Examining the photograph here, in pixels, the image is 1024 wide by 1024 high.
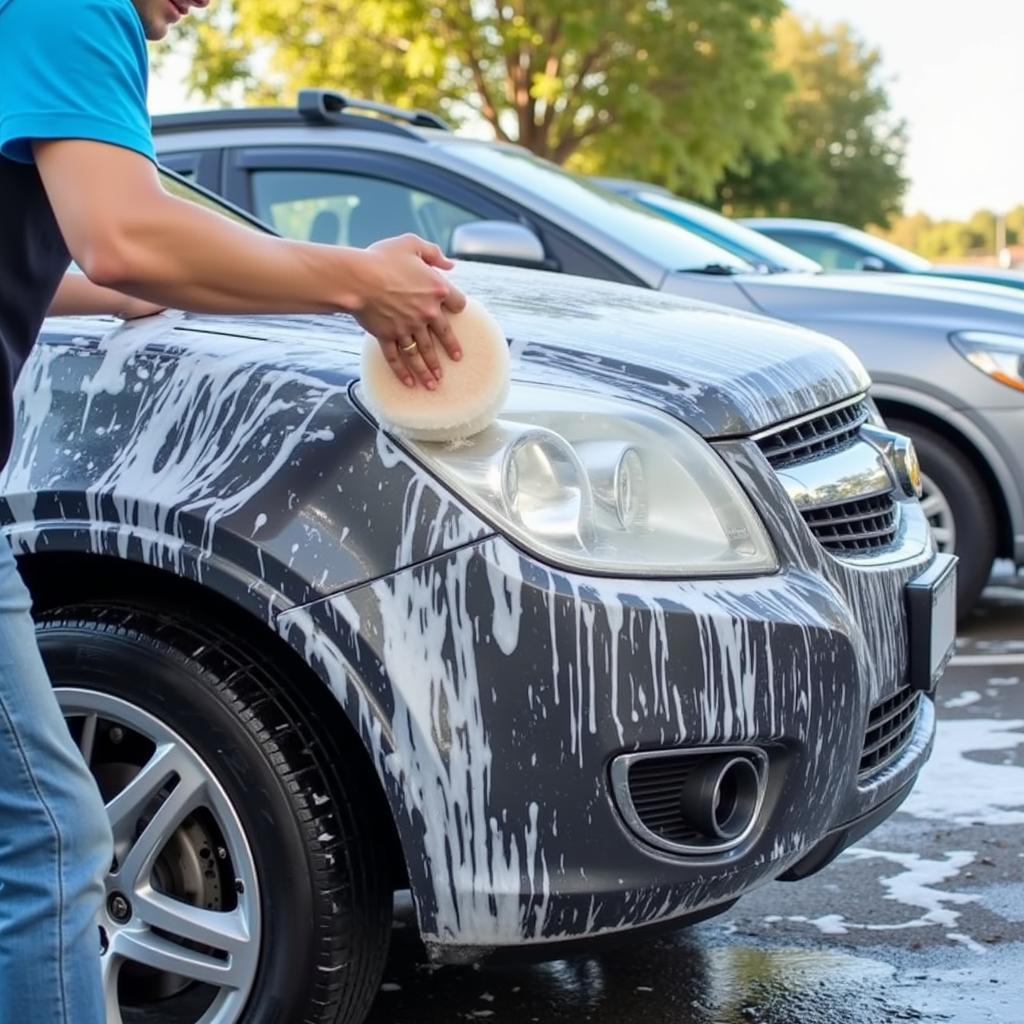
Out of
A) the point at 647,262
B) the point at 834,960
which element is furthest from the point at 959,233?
the point at 834,960

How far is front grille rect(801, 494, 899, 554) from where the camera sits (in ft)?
8.55

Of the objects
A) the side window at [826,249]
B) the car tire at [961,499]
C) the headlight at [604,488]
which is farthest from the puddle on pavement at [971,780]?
the side window at [826,249]

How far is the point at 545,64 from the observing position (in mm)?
24688

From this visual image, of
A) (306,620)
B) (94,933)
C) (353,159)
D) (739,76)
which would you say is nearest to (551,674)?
(306,620)

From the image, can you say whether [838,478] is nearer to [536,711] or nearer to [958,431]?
[536,711]

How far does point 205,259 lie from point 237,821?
82 cm

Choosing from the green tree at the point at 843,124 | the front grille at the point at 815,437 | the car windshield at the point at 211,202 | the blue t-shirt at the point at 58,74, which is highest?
the green tree at the point at 843,124

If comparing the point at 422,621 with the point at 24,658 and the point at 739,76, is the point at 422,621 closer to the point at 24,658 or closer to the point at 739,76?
the point at 24,658

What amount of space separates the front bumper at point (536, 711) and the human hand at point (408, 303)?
261 mm

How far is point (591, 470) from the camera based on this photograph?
228cm

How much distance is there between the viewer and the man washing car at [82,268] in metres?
1.70

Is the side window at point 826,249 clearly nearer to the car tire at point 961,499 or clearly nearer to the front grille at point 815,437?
the car tire at point 961,499

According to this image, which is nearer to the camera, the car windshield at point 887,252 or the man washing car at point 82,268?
the man washing car at point 82,268

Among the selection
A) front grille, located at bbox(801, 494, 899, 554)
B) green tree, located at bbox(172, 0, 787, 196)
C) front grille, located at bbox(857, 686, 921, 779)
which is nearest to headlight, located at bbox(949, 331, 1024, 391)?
front grille, located at bbox(801, 494, 899, 554)
